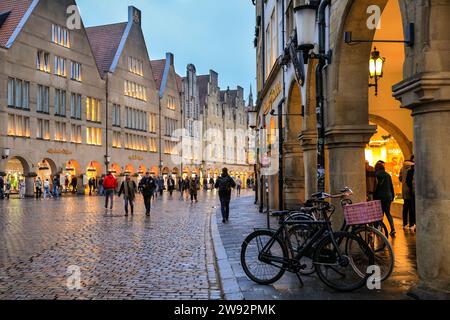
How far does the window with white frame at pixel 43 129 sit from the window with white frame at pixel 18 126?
134cm

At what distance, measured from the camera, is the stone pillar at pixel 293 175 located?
1886 centimetres

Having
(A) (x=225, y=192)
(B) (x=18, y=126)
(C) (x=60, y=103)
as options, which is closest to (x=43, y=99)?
(C) (x=60, y=103)

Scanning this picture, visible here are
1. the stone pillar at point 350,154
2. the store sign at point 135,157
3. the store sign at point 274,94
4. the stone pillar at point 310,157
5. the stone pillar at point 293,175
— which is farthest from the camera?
the store sign at point 135,157

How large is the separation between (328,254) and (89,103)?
50.6 metres

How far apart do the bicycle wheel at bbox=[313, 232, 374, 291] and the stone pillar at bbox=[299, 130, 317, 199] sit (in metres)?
6.19

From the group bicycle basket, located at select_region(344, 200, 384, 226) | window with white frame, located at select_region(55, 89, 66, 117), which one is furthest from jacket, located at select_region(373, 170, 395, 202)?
window with white frame, located at select_region(55, 89, 66, 117)

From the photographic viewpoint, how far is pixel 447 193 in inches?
248

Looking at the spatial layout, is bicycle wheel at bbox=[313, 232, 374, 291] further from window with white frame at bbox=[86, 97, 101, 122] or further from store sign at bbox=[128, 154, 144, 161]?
store sign at bbox=[128, 154, 144, 161]

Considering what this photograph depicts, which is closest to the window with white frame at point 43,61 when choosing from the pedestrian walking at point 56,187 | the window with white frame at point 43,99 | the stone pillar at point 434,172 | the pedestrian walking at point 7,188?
the window with white frame at point 43,99

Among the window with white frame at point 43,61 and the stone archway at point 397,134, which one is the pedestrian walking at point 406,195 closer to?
the stone archway at point 397,134

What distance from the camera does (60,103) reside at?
51.0 m

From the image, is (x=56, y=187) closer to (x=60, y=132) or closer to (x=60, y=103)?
(x=60, y=132)
